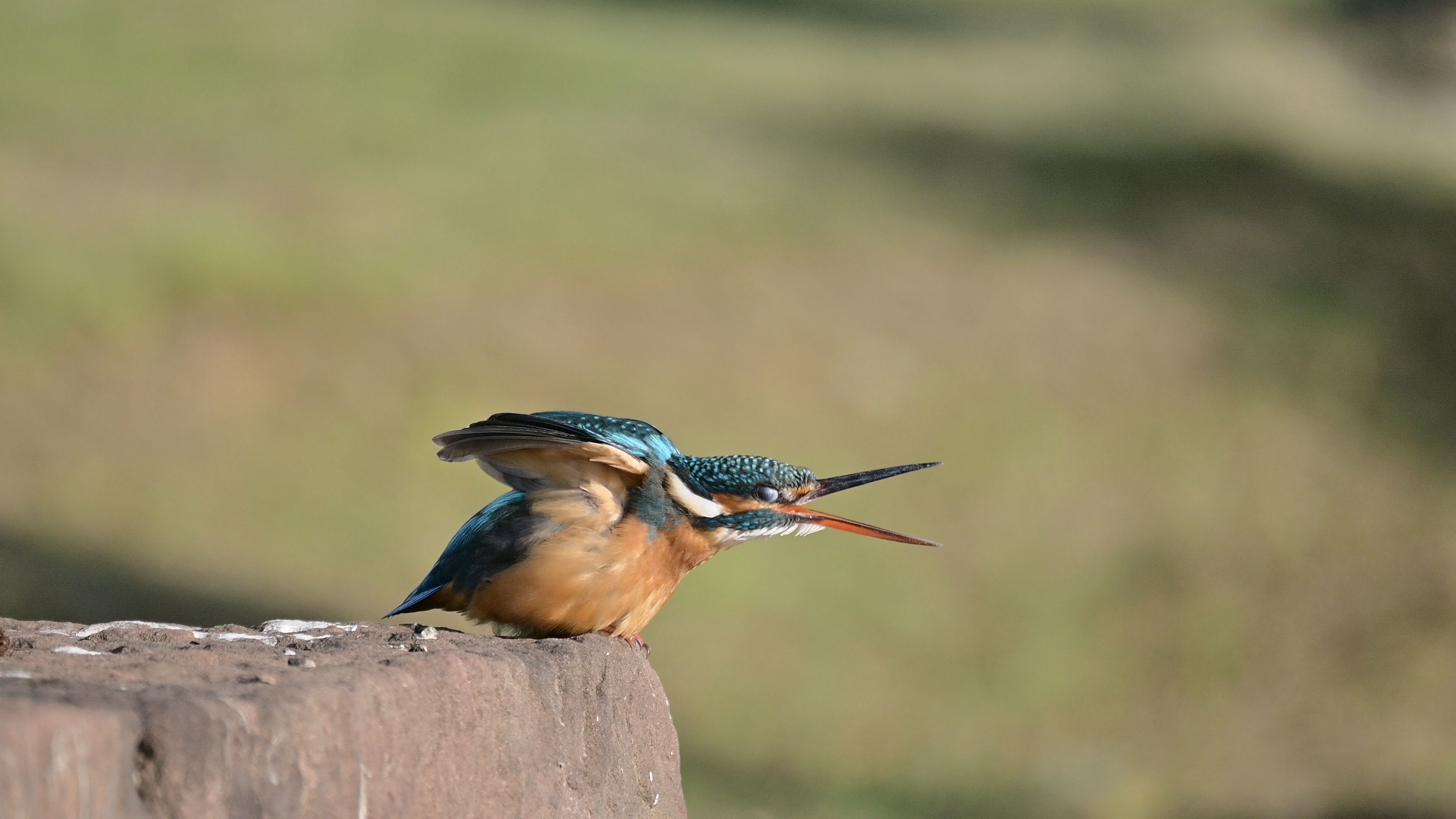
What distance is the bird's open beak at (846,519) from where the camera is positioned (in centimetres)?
342

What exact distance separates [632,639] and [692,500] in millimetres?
366

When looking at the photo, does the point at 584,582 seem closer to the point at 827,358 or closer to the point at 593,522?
the point at 593,522

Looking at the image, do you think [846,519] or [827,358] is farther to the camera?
[827,358]

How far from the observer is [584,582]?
10.7 ft

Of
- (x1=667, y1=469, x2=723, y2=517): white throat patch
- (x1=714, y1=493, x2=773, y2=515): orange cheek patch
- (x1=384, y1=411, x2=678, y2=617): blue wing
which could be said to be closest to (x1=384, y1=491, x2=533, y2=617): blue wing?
Answer: (x1=384, y1=411, x2=678, y2=617): blue wing

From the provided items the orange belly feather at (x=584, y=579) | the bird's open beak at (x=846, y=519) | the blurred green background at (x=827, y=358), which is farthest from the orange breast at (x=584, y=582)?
the blurred green background at (x=827, y=358)

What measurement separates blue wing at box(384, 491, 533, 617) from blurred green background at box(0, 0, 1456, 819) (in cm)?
278

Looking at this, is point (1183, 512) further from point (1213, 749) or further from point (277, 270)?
point (277, 270)

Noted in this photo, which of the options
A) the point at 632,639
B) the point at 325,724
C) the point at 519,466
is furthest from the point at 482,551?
the point at 325,724

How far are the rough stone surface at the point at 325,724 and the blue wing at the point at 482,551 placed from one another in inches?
8.0

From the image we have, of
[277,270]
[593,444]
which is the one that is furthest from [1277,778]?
[277,270]

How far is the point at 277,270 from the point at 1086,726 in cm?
526

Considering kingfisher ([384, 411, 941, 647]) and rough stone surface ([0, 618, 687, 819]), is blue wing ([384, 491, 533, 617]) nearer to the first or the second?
kingfisher ([384, 411, 941, 647])

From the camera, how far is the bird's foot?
11.0 ft
